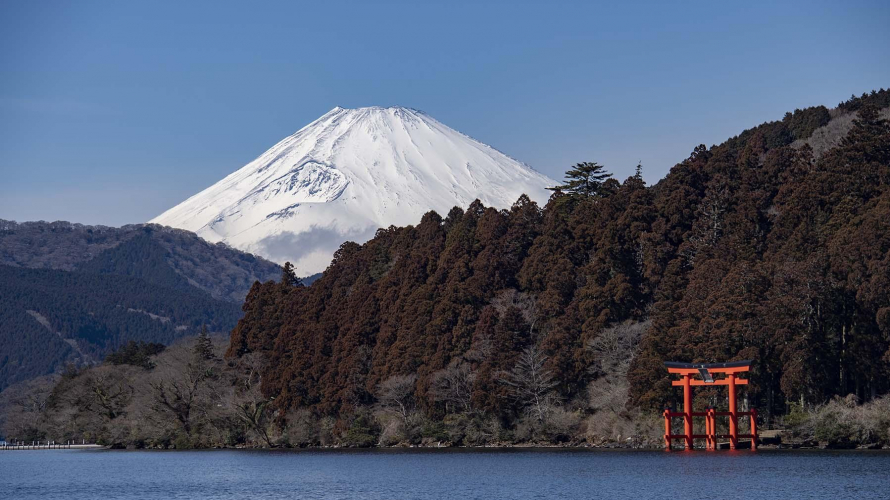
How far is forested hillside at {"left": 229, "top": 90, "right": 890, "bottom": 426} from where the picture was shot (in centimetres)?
4472

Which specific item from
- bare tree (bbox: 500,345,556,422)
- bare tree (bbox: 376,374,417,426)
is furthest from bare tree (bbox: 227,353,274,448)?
bare tree (bbox: 500,345,556,422)

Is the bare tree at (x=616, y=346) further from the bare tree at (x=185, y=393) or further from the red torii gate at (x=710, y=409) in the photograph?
the bare tree at (x=185, y=393)

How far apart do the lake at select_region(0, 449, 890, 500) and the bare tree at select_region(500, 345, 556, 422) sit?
342 centimetres

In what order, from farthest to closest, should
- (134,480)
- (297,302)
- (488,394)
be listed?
(297,302), (488,394), (134,480)

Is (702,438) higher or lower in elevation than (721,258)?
lower

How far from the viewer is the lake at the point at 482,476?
3048 centimetres

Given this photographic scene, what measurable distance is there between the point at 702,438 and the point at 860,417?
6.45 m

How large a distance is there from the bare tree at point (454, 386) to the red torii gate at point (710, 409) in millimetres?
11633

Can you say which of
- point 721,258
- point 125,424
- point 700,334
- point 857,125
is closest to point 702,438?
point 700,334

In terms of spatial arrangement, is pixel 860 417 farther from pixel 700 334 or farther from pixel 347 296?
pixel 347 296

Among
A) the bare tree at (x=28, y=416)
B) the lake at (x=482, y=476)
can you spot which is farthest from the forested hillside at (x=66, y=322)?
the lake at (x=482, y=476)

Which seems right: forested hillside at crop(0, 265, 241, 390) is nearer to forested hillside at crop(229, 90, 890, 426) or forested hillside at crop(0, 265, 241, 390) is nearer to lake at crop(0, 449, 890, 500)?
forested hillside at crop(229, 90, 890, 426)

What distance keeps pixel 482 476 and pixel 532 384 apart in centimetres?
1518

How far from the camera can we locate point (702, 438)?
4569cm
